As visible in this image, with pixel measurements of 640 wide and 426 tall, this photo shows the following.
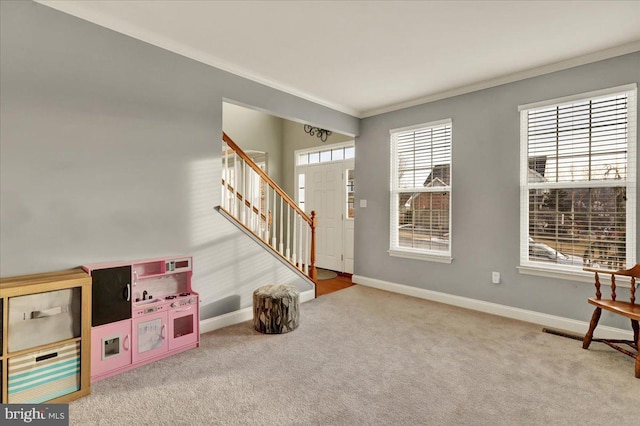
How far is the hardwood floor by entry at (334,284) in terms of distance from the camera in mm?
4675

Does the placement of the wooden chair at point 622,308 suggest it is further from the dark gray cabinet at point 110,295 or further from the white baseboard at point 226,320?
the dark gray cabinet at point 110,295

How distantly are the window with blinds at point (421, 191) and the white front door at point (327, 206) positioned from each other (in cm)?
144

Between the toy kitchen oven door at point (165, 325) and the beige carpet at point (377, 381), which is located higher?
the toy kitchen oven door at point (165, 325)

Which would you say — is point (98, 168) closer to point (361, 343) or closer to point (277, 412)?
point (277, 412)

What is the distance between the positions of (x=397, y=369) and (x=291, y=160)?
16.1ft

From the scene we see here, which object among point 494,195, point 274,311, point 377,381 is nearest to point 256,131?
point 274,311

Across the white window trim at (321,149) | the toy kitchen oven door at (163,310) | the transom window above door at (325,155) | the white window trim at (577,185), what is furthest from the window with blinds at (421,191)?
the toy kitchen oven door at (163,310)

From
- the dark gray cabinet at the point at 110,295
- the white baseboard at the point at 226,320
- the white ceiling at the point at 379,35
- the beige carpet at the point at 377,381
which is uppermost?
the white ceiling at the point at 379,35

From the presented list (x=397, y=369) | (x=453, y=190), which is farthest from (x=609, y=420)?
(x=453, y=190)

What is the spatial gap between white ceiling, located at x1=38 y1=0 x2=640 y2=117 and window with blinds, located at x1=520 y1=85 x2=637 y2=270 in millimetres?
481

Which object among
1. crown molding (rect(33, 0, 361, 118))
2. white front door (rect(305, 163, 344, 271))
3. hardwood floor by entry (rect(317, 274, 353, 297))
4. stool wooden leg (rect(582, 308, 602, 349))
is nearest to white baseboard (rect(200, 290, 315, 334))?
hardwood floor by entry (rect(317, 274, 353, 297))

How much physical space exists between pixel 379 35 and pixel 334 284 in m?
3.52

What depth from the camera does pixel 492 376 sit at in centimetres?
229

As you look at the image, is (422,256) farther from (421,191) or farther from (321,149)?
(321,149)
